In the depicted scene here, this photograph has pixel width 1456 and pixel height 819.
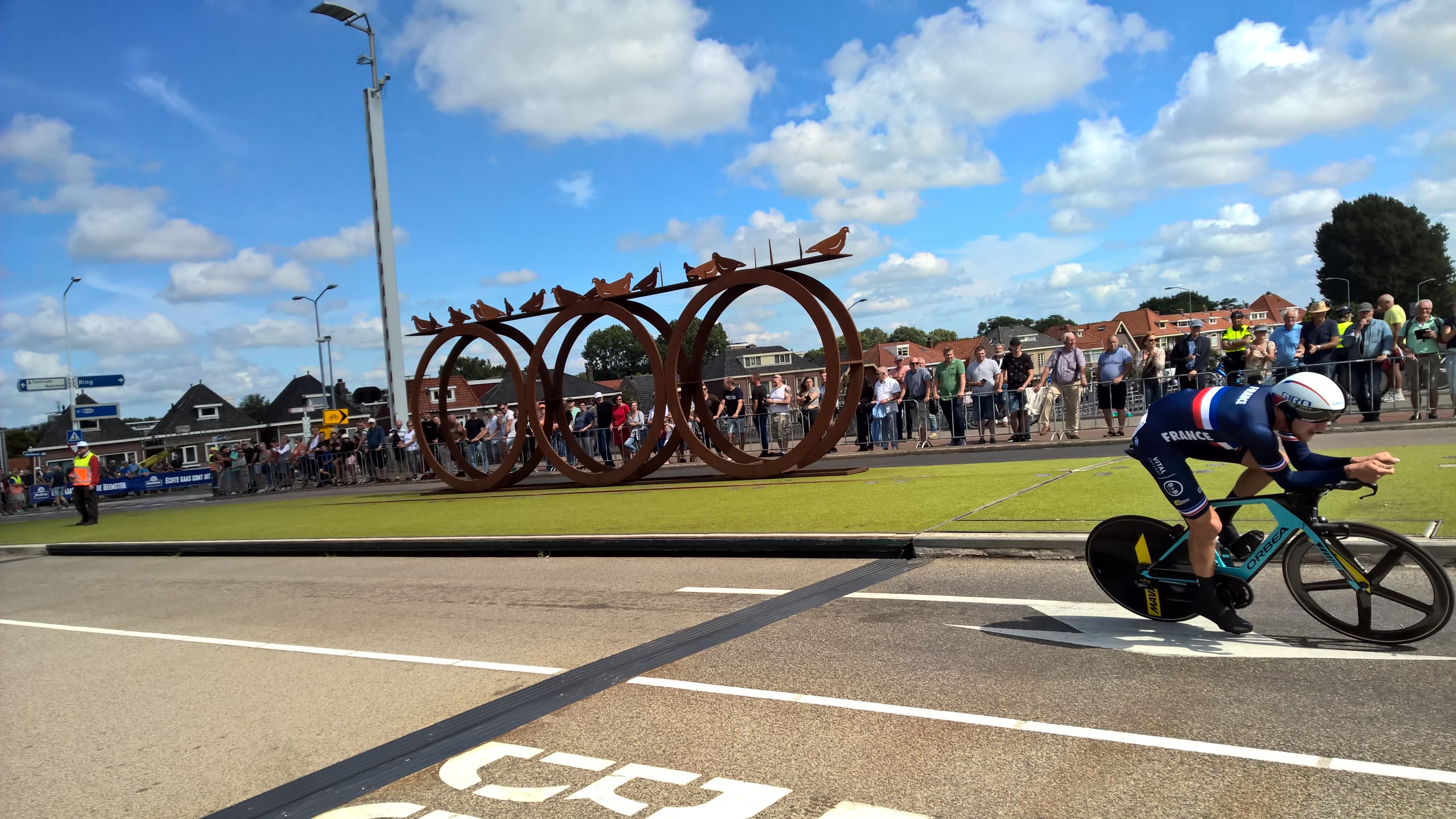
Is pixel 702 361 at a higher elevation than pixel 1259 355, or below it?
higher

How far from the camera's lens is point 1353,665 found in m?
4.66

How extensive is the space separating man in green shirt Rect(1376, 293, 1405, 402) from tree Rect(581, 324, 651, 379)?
444ft

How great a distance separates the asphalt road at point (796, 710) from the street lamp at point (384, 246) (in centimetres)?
2086

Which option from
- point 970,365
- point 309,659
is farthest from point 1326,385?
point 970,365

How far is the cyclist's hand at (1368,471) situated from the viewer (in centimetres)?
464

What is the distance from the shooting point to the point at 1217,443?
207 inches

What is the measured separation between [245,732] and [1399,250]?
105583 millimetres

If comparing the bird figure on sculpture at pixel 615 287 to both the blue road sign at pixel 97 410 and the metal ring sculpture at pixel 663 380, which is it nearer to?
the metal ring sculpture at pixel 663 380

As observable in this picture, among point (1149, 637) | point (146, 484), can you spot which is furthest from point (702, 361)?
point (146, 484)

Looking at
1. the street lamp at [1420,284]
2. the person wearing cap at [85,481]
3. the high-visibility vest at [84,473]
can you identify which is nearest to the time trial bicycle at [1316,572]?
the person wearing cap at [85,481]

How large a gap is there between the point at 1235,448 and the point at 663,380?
11940 mm

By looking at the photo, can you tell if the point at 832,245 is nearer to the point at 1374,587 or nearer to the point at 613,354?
the point at 1374,587

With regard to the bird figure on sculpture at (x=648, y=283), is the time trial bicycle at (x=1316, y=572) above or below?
below

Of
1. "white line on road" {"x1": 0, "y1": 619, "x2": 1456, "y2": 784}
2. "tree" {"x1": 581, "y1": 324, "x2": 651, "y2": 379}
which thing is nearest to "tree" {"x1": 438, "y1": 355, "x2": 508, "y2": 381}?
"tree" {"x1": 581, "y1": 324, "x2": 651, "y2": 379}
